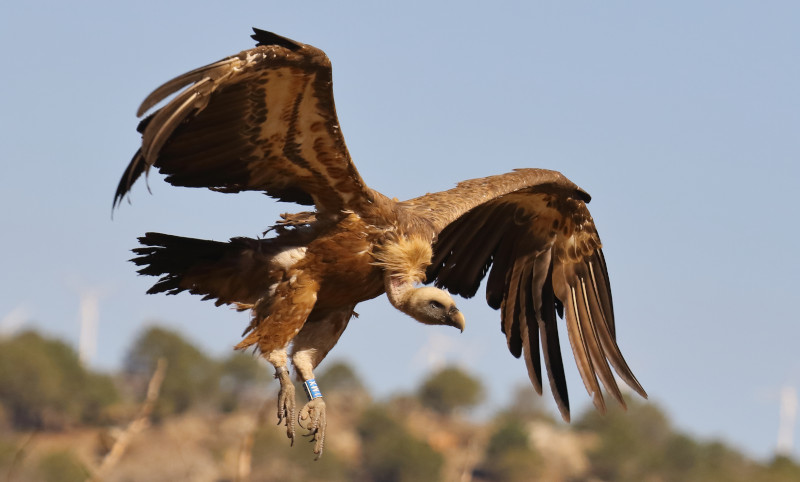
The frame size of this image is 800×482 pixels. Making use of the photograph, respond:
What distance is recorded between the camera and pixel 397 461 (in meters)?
52.0

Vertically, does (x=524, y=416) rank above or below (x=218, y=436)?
above

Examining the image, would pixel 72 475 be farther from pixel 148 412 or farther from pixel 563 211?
pixel 148 412

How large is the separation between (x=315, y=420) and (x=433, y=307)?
107cm

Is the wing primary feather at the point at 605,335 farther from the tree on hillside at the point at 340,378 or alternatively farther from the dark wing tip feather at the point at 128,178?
the tree on hillside at the point at 340,378

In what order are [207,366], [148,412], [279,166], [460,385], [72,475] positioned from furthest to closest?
[460,385] → [207,366] → [72,475] → [279,166] → [148,412]

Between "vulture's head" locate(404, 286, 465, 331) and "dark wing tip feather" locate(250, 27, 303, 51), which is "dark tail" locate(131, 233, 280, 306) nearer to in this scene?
"vulture's head" locate(404, 286, 465, 331)

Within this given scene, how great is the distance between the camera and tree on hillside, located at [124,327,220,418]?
54594 mm

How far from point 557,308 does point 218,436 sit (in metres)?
36.5

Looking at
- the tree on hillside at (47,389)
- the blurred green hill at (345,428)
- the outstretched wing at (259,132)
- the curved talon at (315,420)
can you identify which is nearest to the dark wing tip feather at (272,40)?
the outstretched wing at (259,132)

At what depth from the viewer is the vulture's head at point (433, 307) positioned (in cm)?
908

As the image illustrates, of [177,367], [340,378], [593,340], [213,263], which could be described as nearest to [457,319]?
[213,263]

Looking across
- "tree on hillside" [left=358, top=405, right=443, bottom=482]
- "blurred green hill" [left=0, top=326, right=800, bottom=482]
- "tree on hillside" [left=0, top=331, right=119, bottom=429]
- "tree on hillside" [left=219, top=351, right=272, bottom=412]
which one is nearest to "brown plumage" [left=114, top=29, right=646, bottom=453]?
"blurred green hill" [left=0, top=326, right=800, bottom=482]

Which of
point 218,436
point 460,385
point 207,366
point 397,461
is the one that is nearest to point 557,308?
point 218,436

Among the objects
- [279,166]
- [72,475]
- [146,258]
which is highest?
[279,166]
